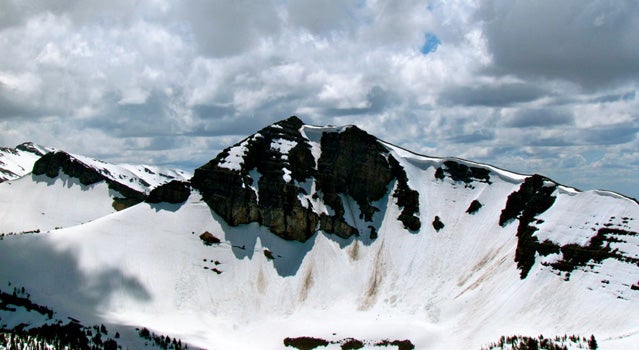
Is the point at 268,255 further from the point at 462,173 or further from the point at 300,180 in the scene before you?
the point at 462,173

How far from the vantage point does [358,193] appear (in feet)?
507

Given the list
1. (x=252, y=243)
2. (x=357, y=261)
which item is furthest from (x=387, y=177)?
(x=252, y=243)

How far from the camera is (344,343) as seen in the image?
101688 millimetres

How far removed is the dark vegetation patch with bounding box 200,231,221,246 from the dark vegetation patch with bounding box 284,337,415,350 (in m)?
38.7

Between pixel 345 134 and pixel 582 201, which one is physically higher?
pixel 345 134

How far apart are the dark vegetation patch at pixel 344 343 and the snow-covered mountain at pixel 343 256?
0.51 m

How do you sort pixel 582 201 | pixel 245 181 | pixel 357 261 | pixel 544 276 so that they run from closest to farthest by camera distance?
pixel 544 276
pixel 582 201
pixel 357 261
pixel 245 181

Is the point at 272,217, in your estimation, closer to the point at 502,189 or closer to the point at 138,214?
the point at 138,214

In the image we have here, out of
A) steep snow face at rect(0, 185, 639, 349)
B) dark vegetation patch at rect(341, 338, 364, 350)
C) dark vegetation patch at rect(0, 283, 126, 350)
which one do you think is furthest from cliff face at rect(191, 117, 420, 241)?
dark vegetation patch at rect(0, 283, 126, 350)

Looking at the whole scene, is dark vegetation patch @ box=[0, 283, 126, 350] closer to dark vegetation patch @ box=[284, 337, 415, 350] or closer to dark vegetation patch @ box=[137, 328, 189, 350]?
dark vegetation patch @ box=[137, 328, 189, 350]

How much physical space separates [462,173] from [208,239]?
229ft

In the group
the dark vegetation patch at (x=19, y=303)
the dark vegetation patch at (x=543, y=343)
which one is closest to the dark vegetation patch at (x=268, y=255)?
the dark vegetation patch at (x=19, y=303)

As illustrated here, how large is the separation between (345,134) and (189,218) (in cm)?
4946

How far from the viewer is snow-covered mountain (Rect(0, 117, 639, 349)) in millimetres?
99000
